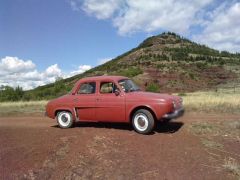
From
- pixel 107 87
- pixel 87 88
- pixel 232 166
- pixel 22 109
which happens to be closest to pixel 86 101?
pixel 87 88

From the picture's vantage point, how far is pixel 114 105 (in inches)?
435

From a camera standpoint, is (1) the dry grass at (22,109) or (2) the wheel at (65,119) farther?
(1) the dry grass at (22,109)

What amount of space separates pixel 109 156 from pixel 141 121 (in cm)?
251

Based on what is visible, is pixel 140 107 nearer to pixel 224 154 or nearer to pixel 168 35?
pixel 224 154

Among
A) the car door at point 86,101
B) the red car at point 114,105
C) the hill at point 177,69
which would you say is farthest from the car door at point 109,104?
the hill at point 177,69

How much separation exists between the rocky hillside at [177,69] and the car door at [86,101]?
131ft

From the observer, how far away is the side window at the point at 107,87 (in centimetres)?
1134

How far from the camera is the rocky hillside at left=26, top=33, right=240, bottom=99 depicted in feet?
228

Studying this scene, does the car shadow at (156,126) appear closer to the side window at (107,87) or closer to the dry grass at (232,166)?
the side window at (107,87)

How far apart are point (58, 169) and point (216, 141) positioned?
14.4 ft

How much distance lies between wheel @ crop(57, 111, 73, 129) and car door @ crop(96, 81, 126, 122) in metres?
1.11

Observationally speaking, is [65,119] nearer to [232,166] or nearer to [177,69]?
[232,166]

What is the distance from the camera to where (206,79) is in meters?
76.8

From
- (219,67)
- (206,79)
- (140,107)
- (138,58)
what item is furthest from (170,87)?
(140,107)
